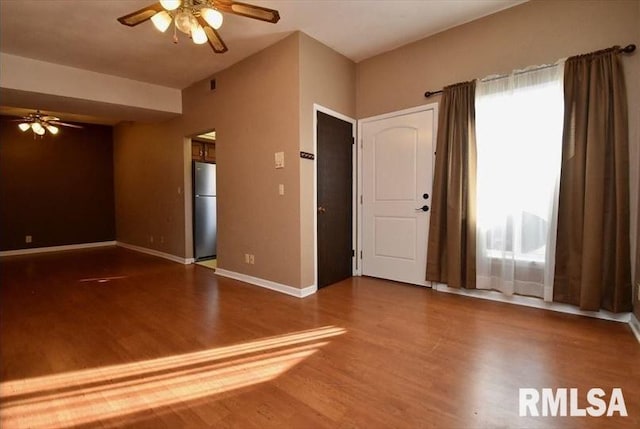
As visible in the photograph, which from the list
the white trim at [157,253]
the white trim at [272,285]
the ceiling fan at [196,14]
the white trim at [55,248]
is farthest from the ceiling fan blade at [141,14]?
the white trim at [55,248]

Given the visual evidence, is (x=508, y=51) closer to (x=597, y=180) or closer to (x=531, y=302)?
(x=597, y=180)

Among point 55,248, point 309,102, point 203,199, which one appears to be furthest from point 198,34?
point 55,248

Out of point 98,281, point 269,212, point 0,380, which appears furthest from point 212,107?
point 0,380

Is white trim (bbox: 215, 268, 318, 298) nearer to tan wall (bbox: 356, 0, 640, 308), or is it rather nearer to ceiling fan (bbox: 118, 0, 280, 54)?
tan wall (bbox: 356, 0, 640, 308)

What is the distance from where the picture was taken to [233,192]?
13.3ft

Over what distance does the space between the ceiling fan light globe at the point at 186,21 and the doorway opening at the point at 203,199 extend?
2966 millimetres

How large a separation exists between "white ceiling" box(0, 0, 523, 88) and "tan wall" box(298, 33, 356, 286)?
0.56 feet

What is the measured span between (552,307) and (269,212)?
2.99m

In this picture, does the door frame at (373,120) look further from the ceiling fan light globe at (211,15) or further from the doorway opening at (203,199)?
the doorway opening at (203,199)

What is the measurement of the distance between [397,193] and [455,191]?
0.72 m

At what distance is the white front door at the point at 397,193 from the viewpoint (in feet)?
11.6

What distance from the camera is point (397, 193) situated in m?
3.76

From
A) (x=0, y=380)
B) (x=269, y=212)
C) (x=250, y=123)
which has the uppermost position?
(x=250, y=123)

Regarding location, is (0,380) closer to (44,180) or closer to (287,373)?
(287,373)
